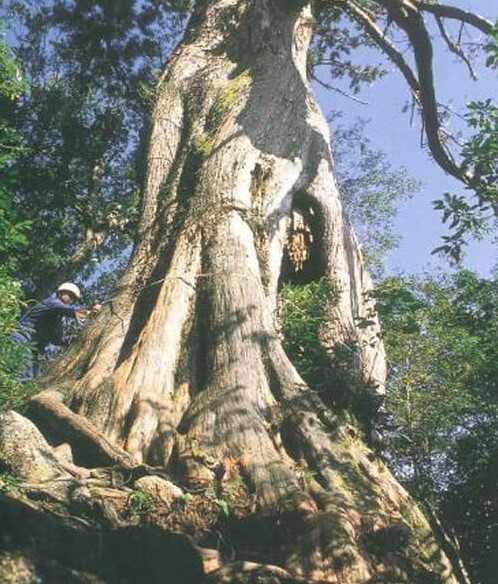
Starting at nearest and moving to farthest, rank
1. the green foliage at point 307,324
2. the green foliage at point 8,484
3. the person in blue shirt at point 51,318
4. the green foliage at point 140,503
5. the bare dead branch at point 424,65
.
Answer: the green foliage at point 8,484
the green foliage at point 140,503
the green foliage at point 307,324
the person in blue shirt at point 51,318
the bare dead branch at point 424,65

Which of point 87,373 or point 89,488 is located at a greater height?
point 87,373

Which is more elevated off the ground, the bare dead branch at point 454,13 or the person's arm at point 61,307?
the bare dead branch at point 454,13

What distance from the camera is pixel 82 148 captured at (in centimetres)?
1158

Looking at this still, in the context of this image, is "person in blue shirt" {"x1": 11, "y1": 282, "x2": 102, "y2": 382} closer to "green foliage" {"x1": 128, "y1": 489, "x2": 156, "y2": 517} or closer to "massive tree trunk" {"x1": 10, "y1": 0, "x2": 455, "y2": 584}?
"massive tree trunk" {"x1": 10, "y1": 0, "x2": 455, "y2": 584}

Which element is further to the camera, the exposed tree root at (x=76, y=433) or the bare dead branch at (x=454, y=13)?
the bare dead branch at (x=454, y=13)

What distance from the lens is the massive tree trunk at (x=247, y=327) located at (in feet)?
14.8

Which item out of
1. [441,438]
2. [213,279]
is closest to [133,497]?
[213,279]

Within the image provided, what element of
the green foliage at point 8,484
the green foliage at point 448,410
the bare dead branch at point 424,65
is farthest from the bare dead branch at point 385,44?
the green foliage at point 8,484

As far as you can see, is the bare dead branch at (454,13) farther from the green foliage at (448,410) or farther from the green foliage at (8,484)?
the green foliage at (8,484)

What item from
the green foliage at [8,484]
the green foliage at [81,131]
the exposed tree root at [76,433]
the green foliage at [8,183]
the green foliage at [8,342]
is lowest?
the green foliage at [8,484]

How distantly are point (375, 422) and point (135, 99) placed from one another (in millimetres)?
8346

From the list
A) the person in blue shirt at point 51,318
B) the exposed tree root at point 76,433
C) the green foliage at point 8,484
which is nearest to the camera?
the green foliage at point 8,484

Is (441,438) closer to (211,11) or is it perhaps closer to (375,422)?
(375,422)

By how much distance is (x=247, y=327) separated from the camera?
6.02 metres
